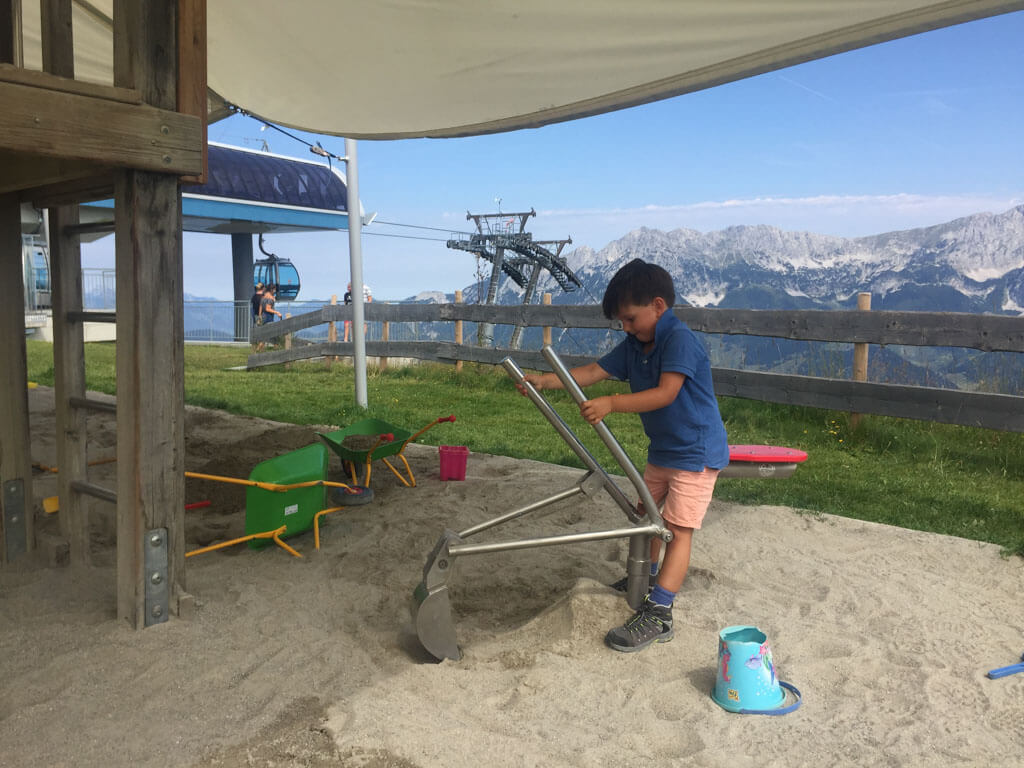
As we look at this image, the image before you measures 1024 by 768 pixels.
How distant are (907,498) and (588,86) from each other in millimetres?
2947

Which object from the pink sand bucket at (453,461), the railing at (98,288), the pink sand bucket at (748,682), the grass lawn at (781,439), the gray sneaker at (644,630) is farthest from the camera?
the railing at (98,288)

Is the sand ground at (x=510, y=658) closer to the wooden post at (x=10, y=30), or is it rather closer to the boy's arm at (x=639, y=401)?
the boy's arm at (x=639, y=401)

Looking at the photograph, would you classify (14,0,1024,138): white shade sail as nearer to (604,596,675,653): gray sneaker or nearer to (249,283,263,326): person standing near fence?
(604,596,675,653): gray sneaker

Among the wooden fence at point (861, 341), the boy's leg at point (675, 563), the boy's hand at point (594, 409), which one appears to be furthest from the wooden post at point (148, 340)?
the wooden fence at point (861, 341)

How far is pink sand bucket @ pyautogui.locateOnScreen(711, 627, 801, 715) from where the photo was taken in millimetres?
2297

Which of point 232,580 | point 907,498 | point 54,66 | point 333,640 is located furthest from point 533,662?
point 907,498

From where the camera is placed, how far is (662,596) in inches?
110

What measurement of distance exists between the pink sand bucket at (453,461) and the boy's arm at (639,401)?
6.91 feet

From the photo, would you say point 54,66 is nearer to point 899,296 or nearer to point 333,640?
point 333,640

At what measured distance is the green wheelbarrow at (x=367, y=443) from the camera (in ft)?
13.6

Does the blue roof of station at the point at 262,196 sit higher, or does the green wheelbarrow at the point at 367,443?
the blue roof of station at the point at 262,196

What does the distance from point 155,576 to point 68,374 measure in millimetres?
1025

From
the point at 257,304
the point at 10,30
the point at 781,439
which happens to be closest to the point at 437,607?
the point at 10,30

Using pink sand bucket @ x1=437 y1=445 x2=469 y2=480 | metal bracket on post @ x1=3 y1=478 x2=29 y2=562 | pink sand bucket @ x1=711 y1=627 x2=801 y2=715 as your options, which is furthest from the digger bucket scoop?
pink sand bucket @ x1=437 y1=445 x2=469 y2=480
